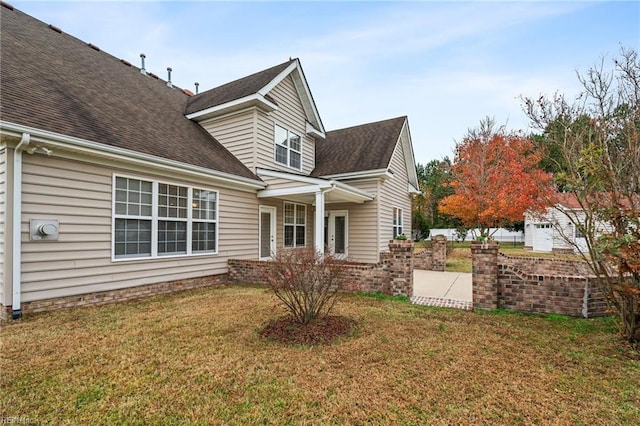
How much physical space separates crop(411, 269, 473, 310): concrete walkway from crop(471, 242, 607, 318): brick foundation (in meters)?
0.55

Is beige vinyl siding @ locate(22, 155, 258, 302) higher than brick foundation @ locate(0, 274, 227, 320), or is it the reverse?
beige vinyl siding @ locate(22, 155, 258, 302)

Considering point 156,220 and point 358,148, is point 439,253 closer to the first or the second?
point 358,148

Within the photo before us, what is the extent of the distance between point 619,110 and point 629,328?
9.95ft

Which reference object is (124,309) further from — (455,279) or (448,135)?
(448,135)

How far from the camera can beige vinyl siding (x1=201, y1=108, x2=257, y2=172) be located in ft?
33.0

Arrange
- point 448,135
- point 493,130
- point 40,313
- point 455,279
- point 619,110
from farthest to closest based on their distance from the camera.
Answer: point 448,135
point 493,130
point 455,279
point 40,313
point 619,110

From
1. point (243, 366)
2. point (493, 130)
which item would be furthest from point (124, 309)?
point (493, 130)

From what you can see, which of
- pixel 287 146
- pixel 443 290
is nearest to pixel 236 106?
pixel 287 146

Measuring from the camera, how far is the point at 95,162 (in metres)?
5.87

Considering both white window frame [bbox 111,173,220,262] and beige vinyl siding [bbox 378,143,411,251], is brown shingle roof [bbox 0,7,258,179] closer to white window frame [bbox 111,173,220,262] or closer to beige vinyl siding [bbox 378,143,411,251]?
white window frame [bbox 111,173,220,262]

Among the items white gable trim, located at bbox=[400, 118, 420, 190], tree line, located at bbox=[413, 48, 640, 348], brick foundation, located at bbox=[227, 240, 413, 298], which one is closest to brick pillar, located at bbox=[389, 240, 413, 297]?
brick foundation, located at bbox=[227, 240, 413, 298]

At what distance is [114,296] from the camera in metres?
6.15

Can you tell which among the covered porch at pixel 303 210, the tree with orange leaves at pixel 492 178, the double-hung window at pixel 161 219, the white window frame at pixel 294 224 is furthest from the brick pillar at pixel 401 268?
the tree with orange leaves at pixel 492 178

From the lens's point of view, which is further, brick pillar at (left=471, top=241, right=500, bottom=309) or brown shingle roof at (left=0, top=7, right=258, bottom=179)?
brown shingle roof at (left=0, top=7, right=258, bottom=179)
